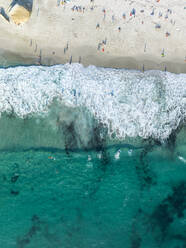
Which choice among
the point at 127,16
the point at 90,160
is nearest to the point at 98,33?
the point at 127,16

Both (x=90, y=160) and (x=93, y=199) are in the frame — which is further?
(x=90, y=160)

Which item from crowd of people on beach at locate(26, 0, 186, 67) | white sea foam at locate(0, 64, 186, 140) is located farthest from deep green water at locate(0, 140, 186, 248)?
crowd of people on beach at locate(26, 0, 186, 67)

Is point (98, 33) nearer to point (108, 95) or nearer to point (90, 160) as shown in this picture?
point (108, 95)

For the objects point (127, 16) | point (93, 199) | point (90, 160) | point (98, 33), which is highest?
point (127, 16)

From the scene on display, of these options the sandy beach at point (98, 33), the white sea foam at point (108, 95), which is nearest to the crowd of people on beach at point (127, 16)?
the sandy beach at point (98, 33)

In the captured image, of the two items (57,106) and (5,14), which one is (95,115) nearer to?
(57,106)

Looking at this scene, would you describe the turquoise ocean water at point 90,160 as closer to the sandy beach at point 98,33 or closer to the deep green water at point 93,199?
the deep green water at point 93,199
